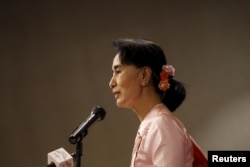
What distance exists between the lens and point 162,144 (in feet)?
3.51

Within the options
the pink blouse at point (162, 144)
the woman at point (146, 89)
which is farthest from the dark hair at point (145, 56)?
the pink blouse at point (162, 144)

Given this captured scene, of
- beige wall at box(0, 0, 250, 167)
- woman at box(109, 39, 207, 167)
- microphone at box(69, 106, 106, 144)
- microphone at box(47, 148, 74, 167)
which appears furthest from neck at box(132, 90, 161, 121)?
beige wall at box(0, 0, 250, 167)

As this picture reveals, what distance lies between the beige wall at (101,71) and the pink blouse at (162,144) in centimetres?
143

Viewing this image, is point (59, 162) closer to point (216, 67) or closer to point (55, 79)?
point (55, 79)

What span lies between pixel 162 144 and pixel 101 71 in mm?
1601

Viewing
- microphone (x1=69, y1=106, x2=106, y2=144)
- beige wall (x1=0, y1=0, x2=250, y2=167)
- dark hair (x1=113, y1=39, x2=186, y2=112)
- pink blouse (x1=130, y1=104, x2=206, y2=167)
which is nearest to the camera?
pink blouse (x1=130, y1=104, x2=206, y2=167)

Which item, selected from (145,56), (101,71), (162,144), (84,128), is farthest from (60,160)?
(101,71)

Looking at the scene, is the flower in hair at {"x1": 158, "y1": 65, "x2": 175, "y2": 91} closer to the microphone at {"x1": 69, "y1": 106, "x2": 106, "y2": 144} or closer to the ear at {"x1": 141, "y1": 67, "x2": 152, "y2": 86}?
the ear at {"x1": 141, "y1": 67, "x2": 152, "y2": 86}

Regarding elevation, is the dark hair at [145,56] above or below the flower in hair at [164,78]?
above

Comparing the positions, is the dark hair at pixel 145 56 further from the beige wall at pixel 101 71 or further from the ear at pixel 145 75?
the beige wall at pixel 101 71

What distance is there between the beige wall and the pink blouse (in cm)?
143

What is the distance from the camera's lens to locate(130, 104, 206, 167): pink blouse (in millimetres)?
1056

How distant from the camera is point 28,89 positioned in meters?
2.59

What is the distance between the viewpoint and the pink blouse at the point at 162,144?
106cm
